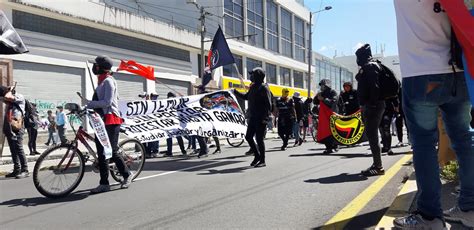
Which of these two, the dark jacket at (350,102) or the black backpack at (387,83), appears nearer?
the black backpack at (387,83)

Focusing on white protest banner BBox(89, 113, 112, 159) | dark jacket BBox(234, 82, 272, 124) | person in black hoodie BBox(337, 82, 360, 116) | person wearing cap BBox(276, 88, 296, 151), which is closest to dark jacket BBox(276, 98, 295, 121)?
person wearing cap BBox(276, 88, 296, 151)

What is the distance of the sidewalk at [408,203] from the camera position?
3.51m

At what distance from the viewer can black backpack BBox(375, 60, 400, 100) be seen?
6316mm

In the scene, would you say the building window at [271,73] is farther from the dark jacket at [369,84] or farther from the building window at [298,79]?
the dark jacket at [369,84]

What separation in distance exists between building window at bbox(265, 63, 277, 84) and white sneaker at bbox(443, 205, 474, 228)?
42.1m

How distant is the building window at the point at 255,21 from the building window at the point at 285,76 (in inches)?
254

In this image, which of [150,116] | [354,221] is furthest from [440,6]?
[150,116]

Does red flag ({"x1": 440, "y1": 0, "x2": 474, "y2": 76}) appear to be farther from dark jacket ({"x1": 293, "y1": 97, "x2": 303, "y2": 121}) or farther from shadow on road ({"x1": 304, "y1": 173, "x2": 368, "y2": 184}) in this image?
dark jacket ({"x1": 293, "y1": 97, "x2": 303, "y2": 121})

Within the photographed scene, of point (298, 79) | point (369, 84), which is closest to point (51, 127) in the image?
point (369, 84)

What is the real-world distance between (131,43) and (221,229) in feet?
78.7

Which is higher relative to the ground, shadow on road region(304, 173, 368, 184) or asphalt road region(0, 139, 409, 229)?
shadow on road region(304, 173, 368, 184)

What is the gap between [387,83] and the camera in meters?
6.34

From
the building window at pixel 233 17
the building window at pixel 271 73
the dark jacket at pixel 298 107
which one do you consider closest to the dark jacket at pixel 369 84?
the dark jacket at pixel 298 107

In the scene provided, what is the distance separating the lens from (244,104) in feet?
114
